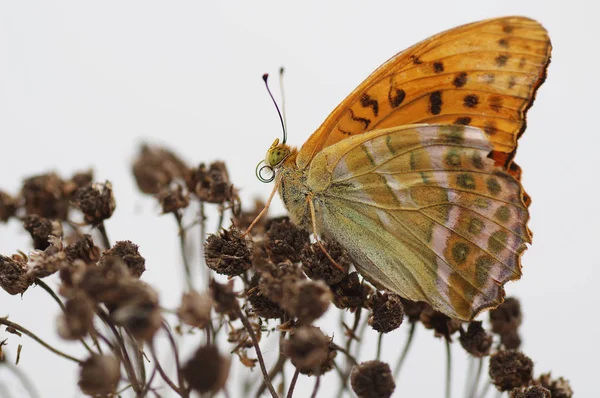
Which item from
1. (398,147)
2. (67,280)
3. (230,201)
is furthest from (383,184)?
(67,280)

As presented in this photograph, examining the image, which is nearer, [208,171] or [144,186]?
[208,171]

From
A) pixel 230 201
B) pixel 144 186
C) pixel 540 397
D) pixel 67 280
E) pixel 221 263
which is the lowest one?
pixel 67 280

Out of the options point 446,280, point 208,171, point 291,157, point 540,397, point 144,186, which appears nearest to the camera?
point 540,397

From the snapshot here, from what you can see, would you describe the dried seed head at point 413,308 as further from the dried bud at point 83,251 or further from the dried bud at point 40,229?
the dried bud at point 40,229

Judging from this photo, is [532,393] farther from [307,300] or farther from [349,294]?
[307,300]

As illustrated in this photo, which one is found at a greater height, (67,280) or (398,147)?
(398,147)

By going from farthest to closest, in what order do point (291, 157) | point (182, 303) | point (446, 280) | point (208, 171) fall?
point (208, 171) → point (291, 157) → point (446, 280) → point (182, 303)

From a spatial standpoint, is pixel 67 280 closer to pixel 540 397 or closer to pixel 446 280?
Result: pixel 446 280

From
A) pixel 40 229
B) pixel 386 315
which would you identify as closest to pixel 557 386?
pixel 386 315

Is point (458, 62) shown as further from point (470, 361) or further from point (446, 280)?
point (470, 361)
